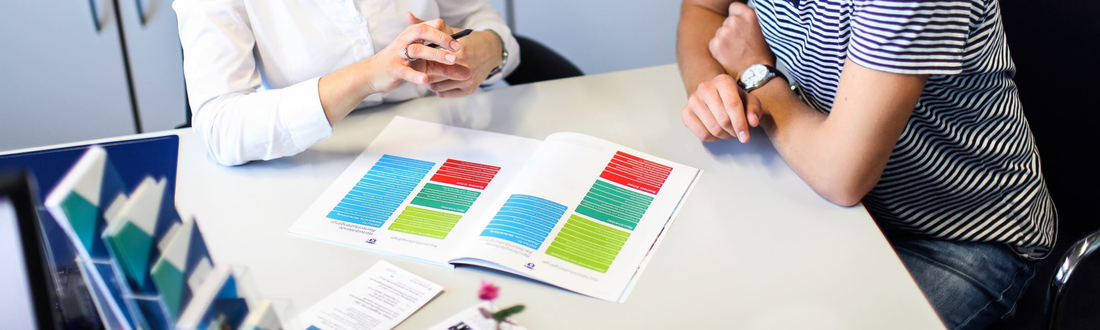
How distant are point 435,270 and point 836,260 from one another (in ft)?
1.58

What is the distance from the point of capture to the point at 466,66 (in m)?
1.17

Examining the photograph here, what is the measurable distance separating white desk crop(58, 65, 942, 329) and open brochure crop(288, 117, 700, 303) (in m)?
0.02

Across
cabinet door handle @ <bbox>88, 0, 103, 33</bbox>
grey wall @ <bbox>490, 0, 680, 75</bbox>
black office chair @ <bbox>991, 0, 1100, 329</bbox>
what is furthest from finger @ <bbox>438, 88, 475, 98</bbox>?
cabinet door handle @ <bbox>88, 0, 103, 33</bbox>

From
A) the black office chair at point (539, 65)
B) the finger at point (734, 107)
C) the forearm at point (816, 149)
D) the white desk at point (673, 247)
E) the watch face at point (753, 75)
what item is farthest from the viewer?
the black office chair at point (539, 65)

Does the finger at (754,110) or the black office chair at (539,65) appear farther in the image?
the black office chair at (539,65)

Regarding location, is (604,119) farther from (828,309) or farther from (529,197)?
(828,309)

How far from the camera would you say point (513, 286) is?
0.87 m

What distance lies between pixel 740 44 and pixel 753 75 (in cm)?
10

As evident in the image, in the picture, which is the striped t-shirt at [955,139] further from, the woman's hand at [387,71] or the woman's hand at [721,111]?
the woman's hand at [387,71]

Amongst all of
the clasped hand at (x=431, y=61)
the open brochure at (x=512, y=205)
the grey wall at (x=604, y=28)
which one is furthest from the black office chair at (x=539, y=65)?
the grey wall at (x=604, y=28)

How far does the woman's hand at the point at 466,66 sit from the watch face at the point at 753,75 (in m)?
0.43

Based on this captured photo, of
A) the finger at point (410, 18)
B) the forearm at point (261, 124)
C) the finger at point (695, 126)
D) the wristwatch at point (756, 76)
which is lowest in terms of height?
the finger at point (695, 126)

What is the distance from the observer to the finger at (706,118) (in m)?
1.08

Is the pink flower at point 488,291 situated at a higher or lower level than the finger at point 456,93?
lower
